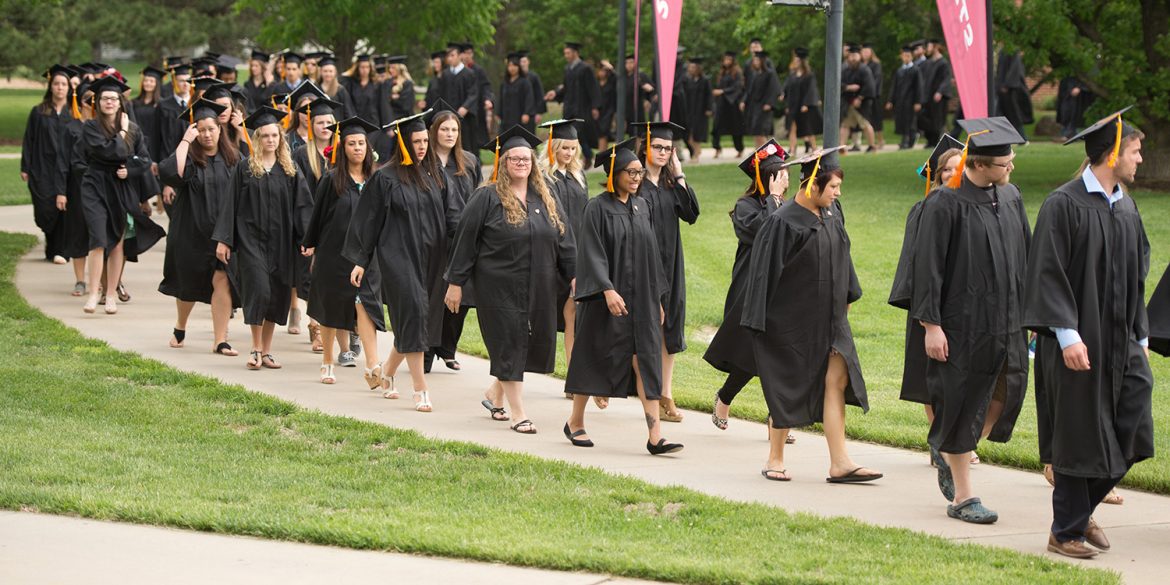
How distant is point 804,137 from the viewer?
27.1m

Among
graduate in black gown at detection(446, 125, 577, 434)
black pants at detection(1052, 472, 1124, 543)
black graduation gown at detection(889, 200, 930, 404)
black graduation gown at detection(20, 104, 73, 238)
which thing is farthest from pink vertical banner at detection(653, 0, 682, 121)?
black graduation gown at detection(20, 104, 73, 238)

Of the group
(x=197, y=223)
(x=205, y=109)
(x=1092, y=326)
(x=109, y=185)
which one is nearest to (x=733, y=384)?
(x=1092, y=326)

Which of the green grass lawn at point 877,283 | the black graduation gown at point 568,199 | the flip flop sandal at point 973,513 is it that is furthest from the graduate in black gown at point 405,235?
the flip flop sandal at point 973,513

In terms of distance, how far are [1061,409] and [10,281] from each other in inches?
434

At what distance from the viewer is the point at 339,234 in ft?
35.1

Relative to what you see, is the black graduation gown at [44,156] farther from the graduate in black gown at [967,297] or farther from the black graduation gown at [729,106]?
the black graduation gown at [729,106]

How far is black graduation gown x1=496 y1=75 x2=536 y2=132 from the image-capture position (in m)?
24.7

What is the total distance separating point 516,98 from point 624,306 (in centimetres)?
1652

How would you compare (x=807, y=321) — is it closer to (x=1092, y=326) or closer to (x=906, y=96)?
(x=1092, y=326)

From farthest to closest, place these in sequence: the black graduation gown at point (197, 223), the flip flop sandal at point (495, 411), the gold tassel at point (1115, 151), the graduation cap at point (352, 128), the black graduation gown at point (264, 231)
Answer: the black graduation gown at point (197, 223) < the black graduation gown at point (264, 231) < the graduation cap at point (352, 128) < the flip flop sandal at point (495, 411) < the gold tassel at point (1115, 151)

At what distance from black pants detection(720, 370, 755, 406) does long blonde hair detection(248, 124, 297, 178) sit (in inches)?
150

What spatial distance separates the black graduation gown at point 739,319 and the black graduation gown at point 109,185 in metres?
6.16

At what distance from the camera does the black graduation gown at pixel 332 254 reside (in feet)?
35.0

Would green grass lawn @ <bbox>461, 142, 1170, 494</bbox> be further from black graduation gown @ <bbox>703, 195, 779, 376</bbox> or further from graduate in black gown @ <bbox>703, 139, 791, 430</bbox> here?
black graduation gown @ <bbox>703, 195, 779, 376</bbox>
